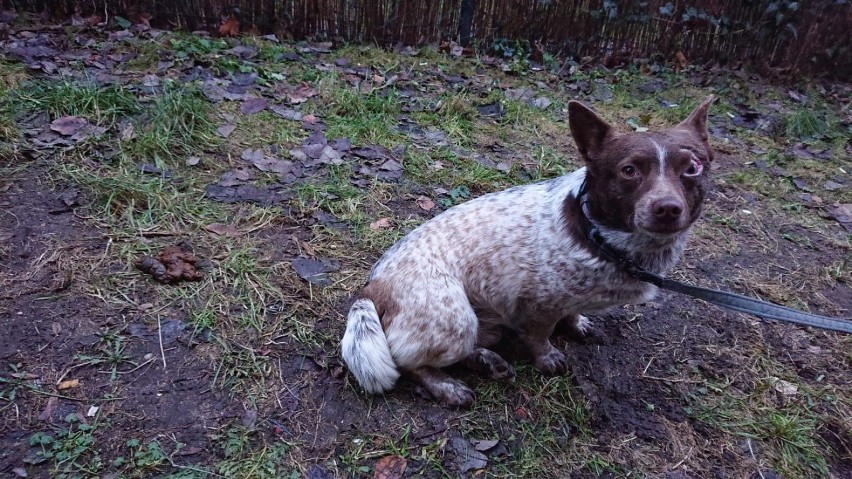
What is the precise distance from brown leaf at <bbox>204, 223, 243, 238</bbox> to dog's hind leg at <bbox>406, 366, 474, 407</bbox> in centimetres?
154

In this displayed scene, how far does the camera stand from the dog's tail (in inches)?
99.0

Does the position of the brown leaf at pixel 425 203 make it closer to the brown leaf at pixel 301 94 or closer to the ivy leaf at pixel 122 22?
the brown leaf at pixel 301 94

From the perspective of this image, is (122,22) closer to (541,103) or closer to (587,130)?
(541,103)

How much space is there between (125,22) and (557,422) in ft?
20.1

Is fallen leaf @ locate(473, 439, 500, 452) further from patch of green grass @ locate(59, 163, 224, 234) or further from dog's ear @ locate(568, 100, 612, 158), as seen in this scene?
patch of green grass @ locate(59, 163, 224, 234)

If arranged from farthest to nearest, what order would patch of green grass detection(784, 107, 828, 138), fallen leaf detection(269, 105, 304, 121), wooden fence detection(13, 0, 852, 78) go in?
wooden fence detection(13, 0, 852, 78) < patch of green grass detection(784, 107, 828, 138) < fallen leaf detection(269, 105, 304, 121)

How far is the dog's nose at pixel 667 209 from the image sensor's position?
2.15 metres

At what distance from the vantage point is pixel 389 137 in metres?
4.80

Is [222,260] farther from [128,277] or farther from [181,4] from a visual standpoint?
[181,4]

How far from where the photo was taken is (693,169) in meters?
2.30

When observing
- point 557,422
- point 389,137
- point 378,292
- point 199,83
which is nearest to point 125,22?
point 199,83

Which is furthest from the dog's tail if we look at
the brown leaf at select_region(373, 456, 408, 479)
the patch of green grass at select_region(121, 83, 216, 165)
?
the patch of green grass at select_region(121, 83, 216, 165)

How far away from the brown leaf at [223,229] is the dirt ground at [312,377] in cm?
5

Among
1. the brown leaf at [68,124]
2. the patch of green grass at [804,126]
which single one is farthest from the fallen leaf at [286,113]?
the patch of green grass at [804,126]
